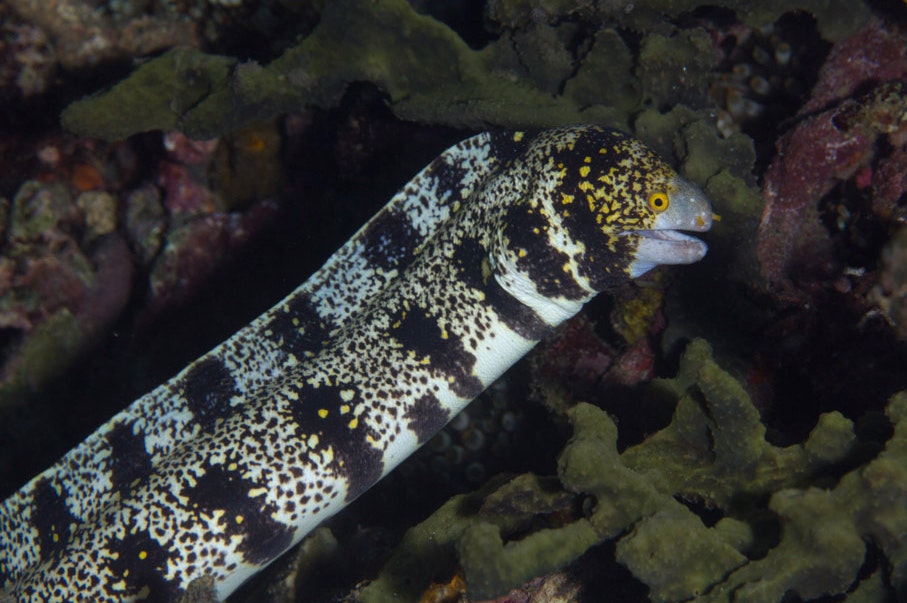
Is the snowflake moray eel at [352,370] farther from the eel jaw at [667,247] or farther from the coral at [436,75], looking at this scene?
the coral at [436,75]

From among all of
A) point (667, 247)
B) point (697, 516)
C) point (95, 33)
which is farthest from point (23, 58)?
point (697, 516)

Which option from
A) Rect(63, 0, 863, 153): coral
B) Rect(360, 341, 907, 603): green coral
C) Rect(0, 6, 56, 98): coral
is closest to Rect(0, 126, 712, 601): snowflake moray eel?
Rect(63, 0, 863, 153): coral

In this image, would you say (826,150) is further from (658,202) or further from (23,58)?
(23,58)

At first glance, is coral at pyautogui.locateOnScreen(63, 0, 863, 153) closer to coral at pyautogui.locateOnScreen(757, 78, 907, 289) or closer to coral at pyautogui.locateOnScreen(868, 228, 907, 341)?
coral at pyautogui.locateOnScreen(757, 78, 907, 289)

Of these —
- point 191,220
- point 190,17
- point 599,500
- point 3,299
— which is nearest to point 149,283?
point 191,220

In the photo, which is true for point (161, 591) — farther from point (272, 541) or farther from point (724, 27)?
point (724, 27)

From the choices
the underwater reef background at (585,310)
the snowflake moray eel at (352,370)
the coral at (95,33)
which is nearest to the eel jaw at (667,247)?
the snowflake moray eel at (352,370)

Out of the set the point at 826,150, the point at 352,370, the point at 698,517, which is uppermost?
the point at 826,150
